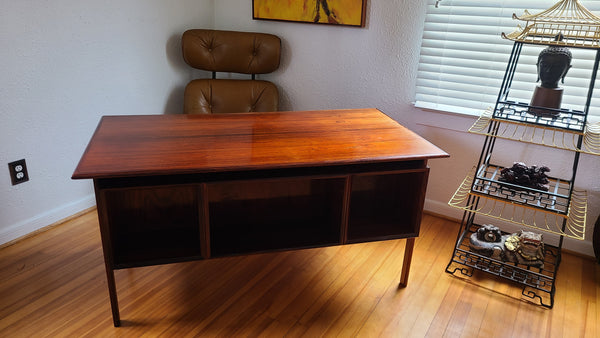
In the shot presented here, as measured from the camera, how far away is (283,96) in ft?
10.4

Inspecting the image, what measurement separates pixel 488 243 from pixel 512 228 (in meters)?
0.41

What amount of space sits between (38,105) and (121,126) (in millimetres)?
730

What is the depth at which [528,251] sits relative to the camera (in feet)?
7.20

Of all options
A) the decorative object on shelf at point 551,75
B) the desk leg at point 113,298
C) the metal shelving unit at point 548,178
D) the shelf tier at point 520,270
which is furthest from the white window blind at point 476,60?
the desk leg at point 113,298

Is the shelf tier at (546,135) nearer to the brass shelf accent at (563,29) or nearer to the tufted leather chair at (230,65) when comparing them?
the brass shelf accent at (563,29)

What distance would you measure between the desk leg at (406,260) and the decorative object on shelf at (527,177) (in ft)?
1.83

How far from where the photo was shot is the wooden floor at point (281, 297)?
71.8 inches

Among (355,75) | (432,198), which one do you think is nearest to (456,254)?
(432,198)

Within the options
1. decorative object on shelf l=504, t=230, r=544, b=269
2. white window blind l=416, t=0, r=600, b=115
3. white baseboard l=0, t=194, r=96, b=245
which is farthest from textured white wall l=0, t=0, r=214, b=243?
decorative object on shelf l=504, t=230, r=544, b=269

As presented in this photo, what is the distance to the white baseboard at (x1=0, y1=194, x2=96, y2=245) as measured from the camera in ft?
7.55

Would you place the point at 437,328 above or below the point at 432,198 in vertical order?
below

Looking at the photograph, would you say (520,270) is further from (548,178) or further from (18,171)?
(18,171)

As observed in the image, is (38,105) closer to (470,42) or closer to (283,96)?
(283,96)

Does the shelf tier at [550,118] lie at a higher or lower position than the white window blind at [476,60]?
lower
